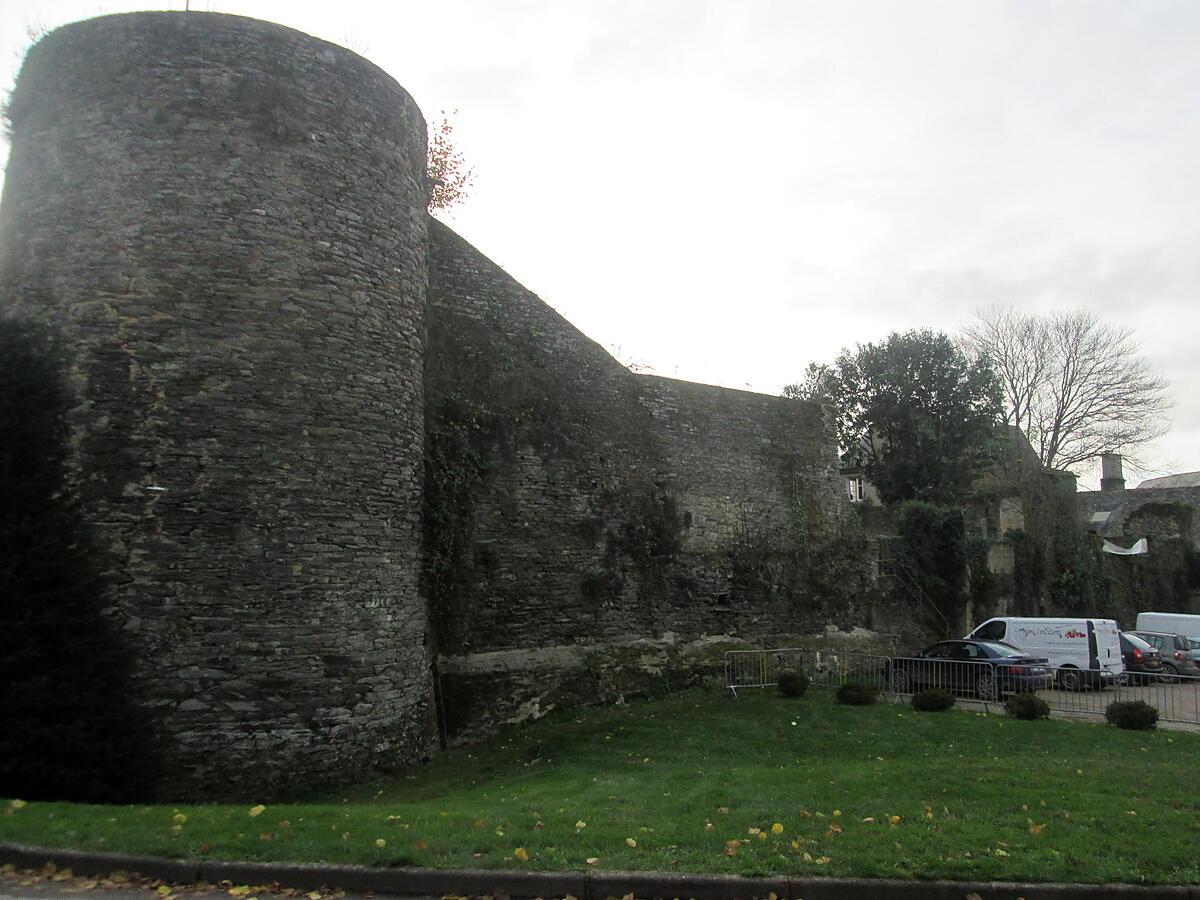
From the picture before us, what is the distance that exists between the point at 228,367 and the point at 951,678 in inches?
637

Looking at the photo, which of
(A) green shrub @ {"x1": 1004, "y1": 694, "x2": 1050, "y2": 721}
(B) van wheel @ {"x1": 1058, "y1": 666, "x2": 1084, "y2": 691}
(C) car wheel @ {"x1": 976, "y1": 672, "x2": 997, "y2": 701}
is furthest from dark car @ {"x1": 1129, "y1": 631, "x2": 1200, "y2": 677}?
(A) green shrub @ {"x1": 1004, "y1": 694, "x2": 1050, "y2": 721}

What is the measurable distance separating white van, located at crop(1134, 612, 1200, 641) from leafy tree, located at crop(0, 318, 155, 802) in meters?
29.5

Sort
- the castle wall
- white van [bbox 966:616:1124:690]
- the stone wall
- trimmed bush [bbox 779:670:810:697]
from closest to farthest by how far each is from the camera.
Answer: the castle wall
trimmed bush [bbox 779:670:810:697]
white van [bbox 966:616:1124:690]
the stone wall

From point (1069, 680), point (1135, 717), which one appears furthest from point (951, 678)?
point (1135, 717)

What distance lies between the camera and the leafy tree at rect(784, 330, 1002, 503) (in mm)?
38750

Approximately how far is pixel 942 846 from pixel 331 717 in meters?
7.21

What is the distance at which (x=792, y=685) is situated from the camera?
17.8 meters

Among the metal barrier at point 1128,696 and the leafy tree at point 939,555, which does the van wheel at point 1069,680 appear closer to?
the metal barrier at point 1128,696

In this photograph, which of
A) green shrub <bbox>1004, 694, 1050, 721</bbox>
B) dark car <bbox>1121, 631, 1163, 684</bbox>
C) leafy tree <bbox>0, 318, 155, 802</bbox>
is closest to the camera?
leafy tree <bbox>0, 318, 155, 802</bbox>

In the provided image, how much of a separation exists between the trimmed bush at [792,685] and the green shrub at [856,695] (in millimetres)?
811

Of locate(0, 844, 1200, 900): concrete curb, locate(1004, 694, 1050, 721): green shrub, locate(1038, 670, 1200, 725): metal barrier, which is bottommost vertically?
locate(1038, 670, 1200, 725): metal barrier

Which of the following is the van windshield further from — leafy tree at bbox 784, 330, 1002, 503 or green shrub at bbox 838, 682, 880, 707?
leafy tree at bbox 784, 330, 1002, 503

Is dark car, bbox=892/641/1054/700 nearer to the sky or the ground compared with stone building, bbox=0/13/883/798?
nearer to the ground

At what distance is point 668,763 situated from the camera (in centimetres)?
1243
